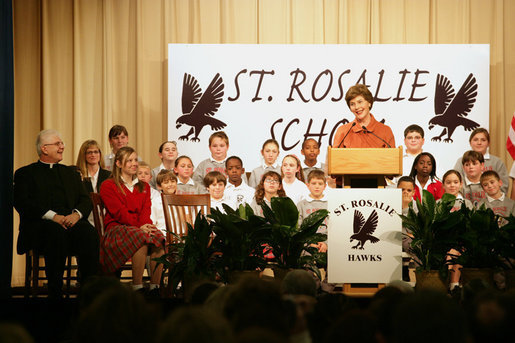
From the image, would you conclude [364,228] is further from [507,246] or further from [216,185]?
[216,185]

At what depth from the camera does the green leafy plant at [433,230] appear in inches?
155

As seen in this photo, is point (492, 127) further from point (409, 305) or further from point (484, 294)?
point (409, 305)

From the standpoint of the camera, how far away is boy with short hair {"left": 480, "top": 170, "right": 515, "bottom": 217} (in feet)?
19.3

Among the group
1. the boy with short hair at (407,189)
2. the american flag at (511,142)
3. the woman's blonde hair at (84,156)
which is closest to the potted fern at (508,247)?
the boy with short hair at (407,189)

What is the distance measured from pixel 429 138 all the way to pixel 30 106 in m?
4.52

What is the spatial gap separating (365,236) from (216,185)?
2.45 metres

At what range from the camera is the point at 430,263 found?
3939 millimetres

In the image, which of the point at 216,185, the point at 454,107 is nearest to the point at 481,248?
the point at 216,185

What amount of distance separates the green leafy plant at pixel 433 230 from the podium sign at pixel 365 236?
16 centimetres

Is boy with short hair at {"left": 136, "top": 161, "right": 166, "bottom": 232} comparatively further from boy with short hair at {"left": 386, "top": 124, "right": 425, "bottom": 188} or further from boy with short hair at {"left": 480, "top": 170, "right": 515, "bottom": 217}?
boy with short hair at {"left": 480, "top": 170, "right": 515, "bottom": 217}

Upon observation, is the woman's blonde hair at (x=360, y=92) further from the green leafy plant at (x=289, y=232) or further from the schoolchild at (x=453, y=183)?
the schoolchild at (x=453, y=183)

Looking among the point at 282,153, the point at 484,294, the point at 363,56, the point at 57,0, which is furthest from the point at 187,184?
the point at 484,294

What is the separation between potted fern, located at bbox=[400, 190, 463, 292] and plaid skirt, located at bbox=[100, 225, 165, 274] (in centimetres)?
186

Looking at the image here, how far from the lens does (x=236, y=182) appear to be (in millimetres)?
6453
